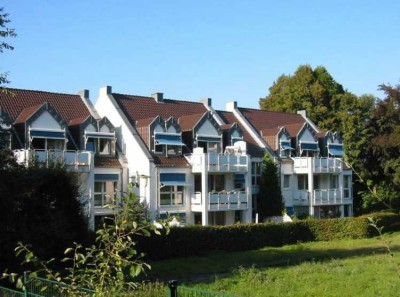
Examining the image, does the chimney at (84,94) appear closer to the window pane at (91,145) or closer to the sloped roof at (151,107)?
the sloped roof at (151,107)

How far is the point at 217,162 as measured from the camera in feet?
140

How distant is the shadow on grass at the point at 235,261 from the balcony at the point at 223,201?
7.12 meters

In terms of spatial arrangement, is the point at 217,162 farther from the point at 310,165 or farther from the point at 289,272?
the point at 289,272

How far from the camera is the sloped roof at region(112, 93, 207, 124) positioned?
144 feet

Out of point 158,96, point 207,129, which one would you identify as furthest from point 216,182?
point 158,96

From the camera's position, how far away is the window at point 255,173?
47.2m

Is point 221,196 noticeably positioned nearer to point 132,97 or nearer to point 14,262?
point 132,97

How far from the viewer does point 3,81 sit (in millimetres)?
15633

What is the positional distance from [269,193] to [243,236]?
444 inches

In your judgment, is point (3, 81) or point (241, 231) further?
point (241, 231)

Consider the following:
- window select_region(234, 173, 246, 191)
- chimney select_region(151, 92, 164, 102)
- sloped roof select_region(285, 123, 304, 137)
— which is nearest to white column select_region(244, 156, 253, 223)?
window select_region(234, 173, 246, 191)

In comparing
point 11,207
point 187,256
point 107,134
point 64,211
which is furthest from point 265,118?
point 11,207

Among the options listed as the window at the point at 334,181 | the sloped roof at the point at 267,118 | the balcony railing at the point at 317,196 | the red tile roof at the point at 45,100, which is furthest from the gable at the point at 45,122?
the window at the point at 334,181

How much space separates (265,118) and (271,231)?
19.9 metres
